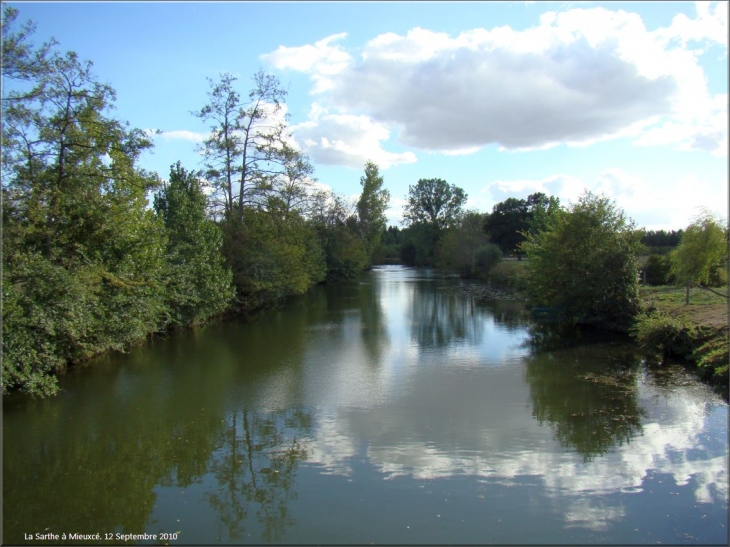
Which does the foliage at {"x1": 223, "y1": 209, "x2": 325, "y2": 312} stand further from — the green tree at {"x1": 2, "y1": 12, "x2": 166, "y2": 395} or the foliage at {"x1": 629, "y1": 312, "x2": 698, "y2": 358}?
the foliage at {"x1": 629, "y1": 312, "x2": 698, "y2": 358}

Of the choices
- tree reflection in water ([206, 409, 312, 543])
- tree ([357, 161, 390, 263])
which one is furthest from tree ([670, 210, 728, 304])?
tree ([357, 161, 390, 263])

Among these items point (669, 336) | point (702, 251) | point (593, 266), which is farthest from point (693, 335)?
point (593, 266)

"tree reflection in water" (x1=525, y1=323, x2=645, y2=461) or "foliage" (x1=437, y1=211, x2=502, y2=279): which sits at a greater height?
"foliage" (x1=437, y1=211, x2=502, y2=279)

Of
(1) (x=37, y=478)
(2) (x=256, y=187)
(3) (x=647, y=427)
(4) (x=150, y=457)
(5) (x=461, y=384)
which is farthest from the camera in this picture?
(2) (x=256, y=187)

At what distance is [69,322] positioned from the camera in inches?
489

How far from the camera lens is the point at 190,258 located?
22.3 meters

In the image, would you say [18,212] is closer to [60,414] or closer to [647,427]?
[60,414]

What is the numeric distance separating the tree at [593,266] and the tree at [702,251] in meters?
1.78

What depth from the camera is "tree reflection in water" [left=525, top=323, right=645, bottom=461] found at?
10148 millimetres

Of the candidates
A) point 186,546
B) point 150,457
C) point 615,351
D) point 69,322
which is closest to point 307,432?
point 150,457

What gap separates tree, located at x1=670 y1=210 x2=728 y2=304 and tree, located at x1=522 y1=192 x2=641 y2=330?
1.78 m

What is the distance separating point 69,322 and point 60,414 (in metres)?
2.07

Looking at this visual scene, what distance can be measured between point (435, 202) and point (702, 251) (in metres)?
62.5

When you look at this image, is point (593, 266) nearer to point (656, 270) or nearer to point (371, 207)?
point (656, 270)
